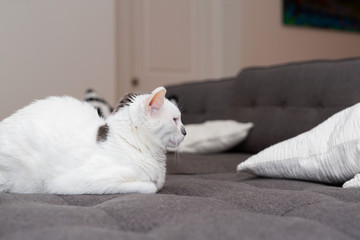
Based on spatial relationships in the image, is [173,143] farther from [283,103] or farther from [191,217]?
[283,103]

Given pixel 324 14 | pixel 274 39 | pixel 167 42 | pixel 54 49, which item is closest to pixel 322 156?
pixel 54 49

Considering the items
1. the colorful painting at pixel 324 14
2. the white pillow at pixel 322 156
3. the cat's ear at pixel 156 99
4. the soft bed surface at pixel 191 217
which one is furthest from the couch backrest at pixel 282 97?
the colorful painting at pixel 324 14

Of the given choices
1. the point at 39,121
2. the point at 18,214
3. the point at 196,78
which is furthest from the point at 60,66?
the point at 18,214

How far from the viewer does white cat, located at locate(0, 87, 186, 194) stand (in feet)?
3.76

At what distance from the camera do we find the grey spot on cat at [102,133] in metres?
1.19

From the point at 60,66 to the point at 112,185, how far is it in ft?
7.34

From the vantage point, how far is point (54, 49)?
124 inches

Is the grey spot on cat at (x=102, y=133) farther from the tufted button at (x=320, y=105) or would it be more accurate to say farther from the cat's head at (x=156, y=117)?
the tufted button at (x=320, y=105)

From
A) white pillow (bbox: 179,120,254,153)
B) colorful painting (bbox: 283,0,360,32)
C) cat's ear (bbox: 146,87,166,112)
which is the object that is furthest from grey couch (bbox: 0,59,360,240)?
colorful painting (bbox: 283,0,360,32)

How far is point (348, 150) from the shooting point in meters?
1.19

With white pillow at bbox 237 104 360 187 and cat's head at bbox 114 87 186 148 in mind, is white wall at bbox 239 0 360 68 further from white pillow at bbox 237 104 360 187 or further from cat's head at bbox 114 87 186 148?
cat's head at bbox 114 87 186 148

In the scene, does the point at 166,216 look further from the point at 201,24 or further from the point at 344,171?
the point at 201,24

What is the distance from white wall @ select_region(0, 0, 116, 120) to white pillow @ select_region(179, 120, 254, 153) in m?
1.27

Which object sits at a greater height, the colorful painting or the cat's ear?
the colorful painting
